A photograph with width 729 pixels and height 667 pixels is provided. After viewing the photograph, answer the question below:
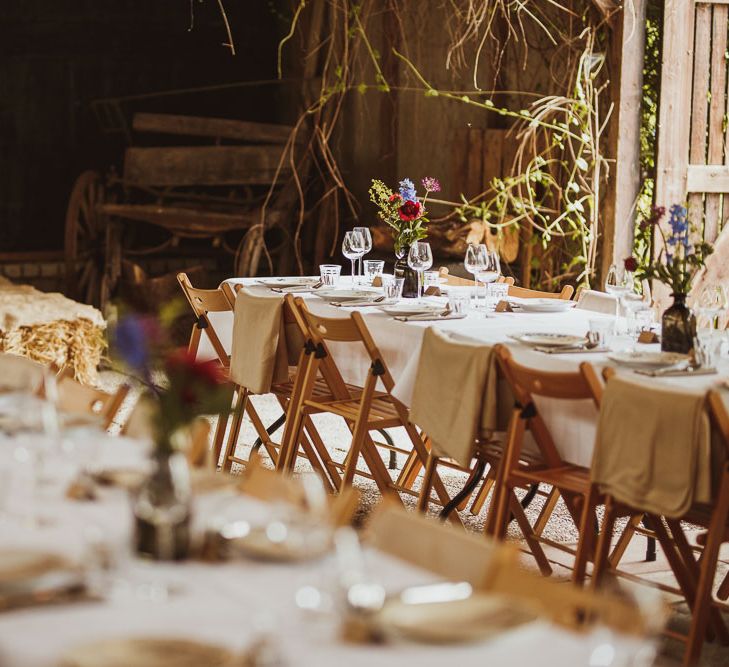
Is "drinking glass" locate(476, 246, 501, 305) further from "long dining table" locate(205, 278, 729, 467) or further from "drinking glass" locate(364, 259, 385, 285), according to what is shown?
"drinking glass" locate(364, 259, 385, 285)

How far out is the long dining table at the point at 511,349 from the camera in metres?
4.05

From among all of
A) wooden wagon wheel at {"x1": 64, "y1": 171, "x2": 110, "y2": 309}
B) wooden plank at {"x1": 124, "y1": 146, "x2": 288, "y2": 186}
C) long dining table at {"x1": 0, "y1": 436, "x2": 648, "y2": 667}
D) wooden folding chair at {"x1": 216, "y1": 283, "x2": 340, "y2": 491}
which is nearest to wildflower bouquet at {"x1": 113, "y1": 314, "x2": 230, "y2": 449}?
→ long dining table at {"x1": 0, "y1": 436, "x2": 648, "y2": 667}

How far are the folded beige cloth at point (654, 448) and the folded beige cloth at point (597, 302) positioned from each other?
2028 millimetres

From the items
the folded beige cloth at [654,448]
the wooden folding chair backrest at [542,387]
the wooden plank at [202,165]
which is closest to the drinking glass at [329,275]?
the wooden folding chair backrest at [542,387]

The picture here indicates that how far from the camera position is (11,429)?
273 centimetres

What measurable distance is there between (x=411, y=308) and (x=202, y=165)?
201 inches

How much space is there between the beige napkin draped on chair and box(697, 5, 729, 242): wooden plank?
8.91ft

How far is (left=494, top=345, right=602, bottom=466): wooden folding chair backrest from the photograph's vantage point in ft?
12.4

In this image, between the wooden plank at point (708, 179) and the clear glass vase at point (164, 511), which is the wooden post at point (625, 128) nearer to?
the wooden plank at point (708, 179)

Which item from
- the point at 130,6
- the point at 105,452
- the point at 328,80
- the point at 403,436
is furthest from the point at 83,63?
the point at 105,452

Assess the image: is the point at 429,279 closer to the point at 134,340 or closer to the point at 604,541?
the point at 604,541

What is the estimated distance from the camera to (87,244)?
10.1 meters

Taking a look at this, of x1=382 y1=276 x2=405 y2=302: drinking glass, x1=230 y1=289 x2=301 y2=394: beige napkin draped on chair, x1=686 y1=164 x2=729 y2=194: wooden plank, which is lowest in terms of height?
x1=230 y1=289 x2=301 y2=394: beige napkin draped on chair

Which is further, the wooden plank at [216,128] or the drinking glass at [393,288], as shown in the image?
the wooden plank at [216,128]
